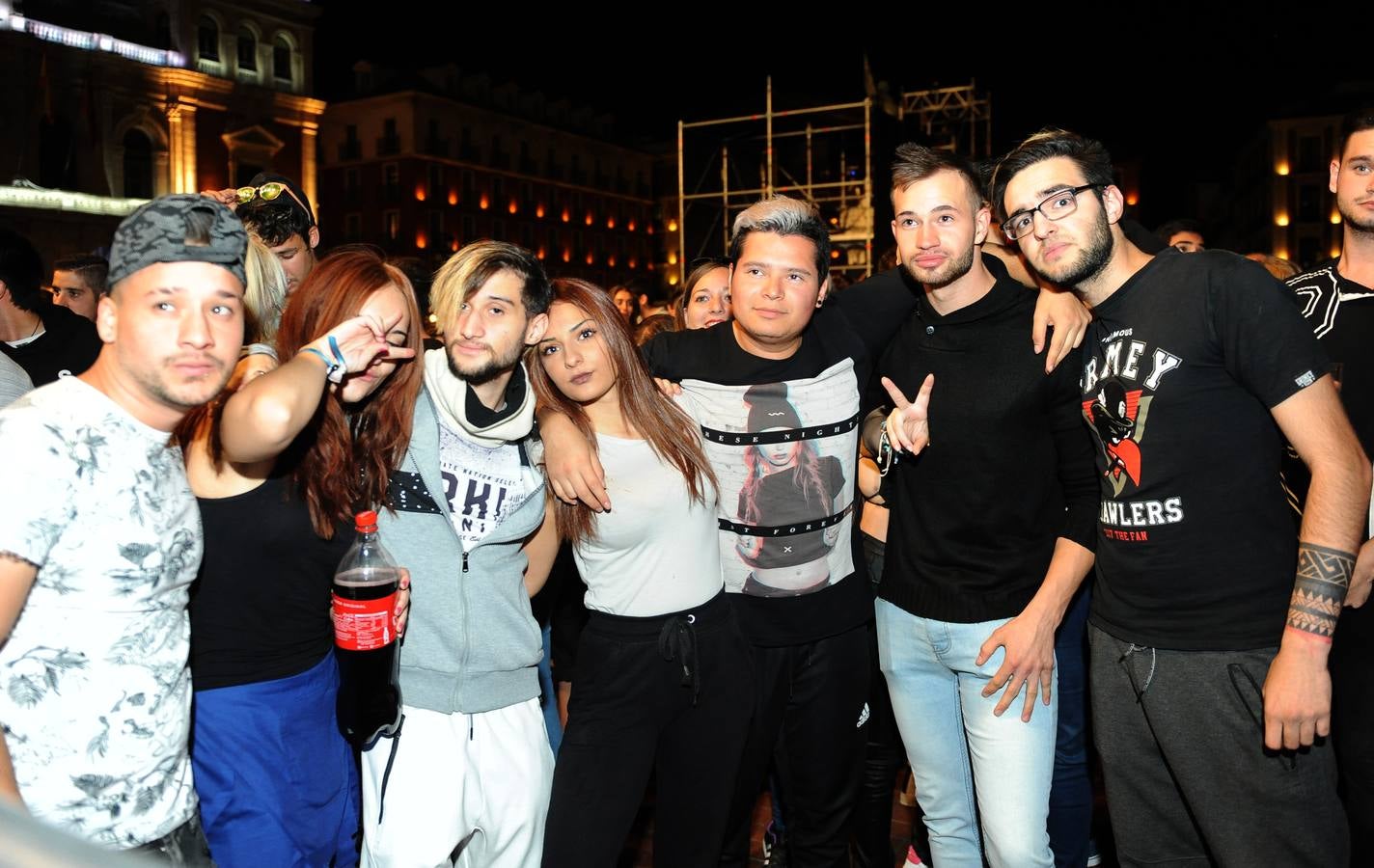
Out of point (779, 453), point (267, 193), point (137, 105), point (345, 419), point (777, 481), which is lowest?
point (777, 481)

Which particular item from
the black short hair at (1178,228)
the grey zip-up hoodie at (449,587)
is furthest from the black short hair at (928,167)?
the black short hair at (1178,228)

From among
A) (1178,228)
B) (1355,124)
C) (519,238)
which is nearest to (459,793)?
(1355,124)

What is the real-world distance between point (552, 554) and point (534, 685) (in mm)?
489

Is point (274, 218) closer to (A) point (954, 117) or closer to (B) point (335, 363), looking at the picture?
(B) point (335, 363)

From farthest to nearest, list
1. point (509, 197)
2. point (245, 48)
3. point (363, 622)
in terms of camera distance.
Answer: point (509, 197) → point (245, 48) → point (363, 622)

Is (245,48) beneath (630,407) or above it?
above

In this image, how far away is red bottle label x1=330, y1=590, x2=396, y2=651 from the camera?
237 cm

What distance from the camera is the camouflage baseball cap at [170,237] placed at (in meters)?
2.01

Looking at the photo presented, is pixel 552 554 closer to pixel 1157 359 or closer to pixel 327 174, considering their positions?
pixel 1157 359

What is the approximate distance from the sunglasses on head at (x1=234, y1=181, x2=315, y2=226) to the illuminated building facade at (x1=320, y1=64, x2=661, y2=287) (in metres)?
40.1

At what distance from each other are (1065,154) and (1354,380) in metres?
1.35

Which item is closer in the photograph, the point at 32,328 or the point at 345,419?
the point at 345,419

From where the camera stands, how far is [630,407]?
3170mm

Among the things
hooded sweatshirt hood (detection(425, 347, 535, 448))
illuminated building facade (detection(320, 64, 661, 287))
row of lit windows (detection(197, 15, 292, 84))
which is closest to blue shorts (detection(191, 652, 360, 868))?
hooded sweatshirt hood (detection(425, 347, 535, 448))
